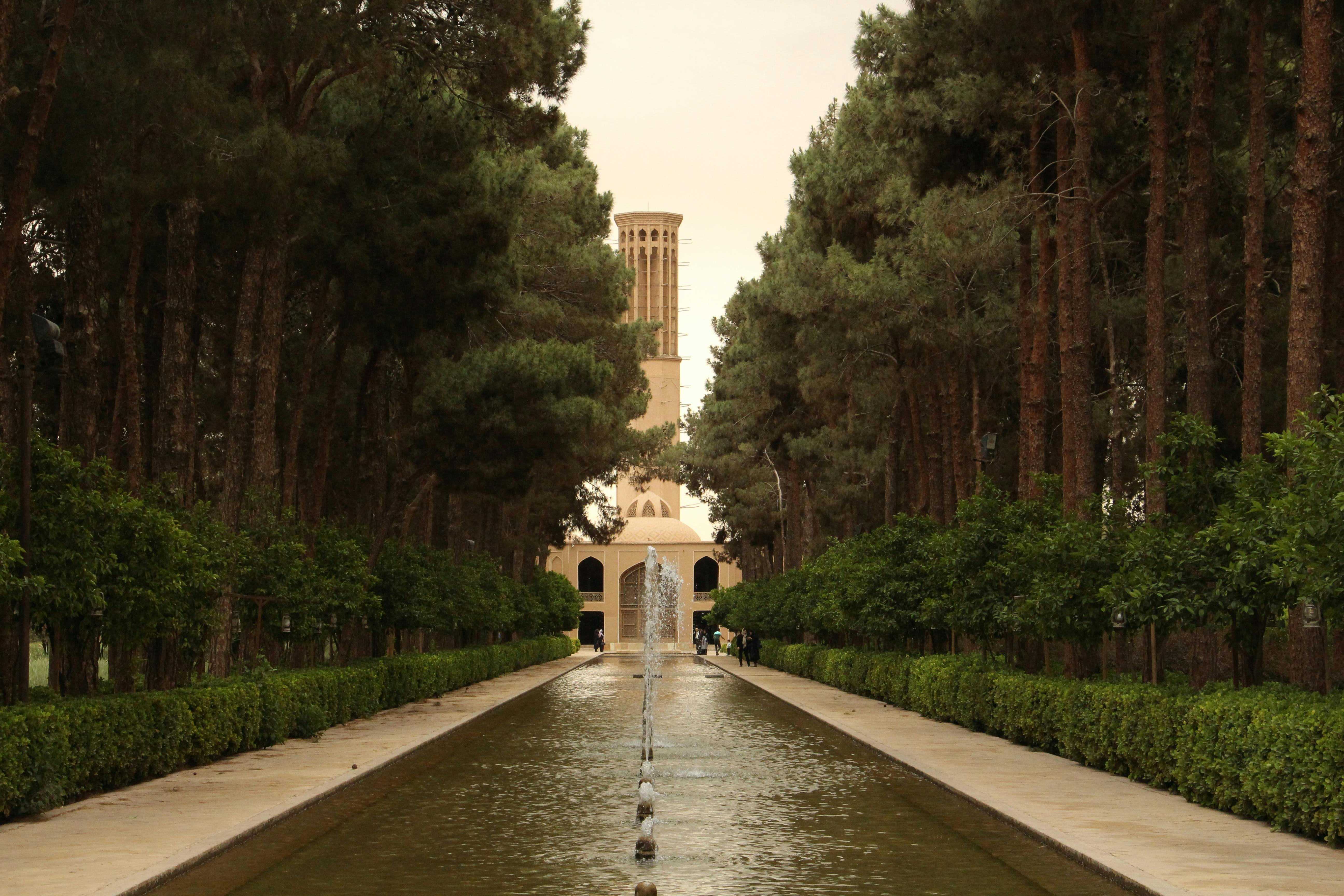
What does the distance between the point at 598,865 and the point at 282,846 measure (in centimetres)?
235

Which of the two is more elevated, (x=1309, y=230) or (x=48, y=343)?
(x=1309, y=230)

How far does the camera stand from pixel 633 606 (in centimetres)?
10212

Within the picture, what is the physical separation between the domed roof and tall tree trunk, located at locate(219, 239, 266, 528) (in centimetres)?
7954

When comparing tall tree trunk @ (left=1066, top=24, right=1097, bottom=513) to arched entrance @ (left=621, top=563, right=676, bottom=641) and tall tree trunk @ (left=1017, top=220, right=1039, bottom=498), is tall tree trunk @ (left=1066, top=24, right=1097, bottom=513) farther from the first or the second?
arched entrance @ (left=621, top=563, right=676, bottom=641)

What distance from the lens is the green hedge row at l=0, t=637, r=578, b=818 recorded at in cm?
1116

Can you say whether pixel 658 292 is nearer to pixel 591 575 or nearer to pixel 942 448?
pixel 591 575

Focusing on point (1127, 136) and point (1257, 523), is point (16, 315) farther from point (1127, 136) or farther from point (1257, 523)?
point (1257, 523)

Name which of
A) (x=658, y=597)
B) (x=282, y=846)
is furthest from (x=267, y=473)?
(x=658, y=597)

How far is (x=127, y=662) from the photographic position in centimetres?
1608

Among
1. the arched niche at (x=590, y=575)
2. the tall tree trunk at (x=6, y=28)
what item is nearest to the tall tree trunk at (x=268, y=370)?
the tall tree trunk at (x=6, y=28)

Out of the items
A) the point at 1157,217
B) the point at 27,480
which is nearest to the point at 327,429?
the point at 27,480

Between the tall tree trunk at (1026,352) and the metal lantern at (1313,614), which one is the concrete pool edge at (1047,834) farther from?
the tall tree trunk at (1026,352)

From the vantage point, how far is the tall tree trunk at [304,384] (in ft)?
82.3

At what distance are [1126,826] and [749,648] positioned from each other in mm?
42131
